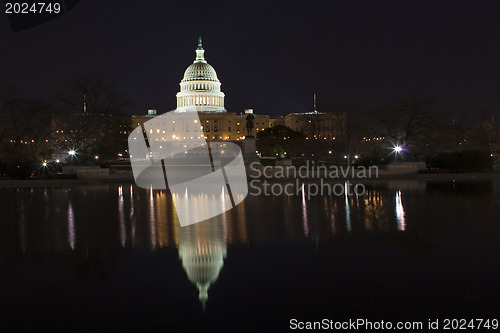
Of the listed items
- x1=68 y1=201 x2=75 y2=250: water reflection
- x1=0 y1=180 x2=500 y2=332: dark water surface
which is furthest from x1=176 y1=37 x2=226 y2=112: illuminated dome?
x1=0 y1=180 x2=500 y2=332: dark water surface

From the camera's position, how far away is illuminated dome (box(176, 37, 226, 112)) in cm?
13625

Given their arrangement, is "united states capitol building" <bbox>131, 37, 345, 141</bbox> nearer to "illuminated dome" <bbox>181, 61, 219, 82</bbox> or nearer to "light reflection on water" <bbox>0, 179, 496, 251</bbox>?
"illuminated dome" <bbox>181, 61, 219, 82</bbox>

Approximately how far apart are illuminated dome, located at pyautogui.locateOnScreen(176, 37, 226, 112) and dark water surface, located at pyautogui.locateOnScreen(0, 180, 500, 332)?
123051 mm

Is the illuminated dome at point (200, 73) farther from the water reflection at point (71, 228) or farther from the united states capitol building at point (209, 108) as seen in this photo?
the water reflection at point (71, 228)

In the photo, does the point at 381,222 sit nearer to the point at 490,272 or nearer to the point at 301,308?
the point at 490,272

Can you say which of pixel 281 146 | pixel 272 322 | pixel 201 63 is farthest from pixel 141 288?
pixel 201 63

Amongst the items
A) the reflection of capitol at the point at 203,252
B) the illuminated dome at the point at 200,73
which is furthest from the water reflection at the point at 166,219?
the illuminated dome at the point at 200,73

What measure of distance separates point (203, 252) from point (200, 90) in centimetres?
12869

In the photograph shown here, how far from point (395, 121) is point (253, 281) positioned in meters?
36.9

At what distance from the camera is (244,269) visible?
28.5 feet

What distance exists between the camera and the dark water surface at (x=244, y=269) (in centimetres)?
659

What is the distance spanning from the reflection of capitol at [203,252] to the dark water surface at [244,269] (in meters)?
0.03

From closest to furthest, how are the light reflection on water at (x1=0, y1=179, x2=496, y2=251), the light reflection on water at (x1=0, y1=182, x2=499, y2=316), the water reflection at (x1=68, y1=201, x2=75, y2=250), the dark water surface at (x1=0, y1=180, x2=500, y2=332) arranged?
the dark water surface at (x1=0, y1=180, x2=500, y2=332), the light reflection on water at (x1=0, y1=182, x2=499, y2=316), the water reflection at (x1=68, y1=201, x2=75, y2=250), the light reflection on water at (x1=0, y1=179, x2=496, y2=251)

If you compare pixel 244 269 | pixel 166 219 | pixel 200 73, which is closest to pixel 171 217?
pixel 166 219
